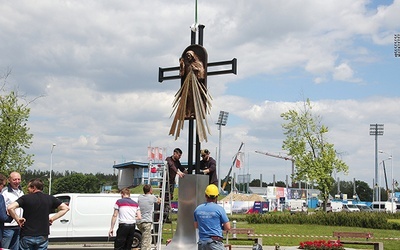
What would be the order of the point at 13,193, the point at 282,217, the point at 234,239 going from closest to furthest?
the point at 13,193 → the point at 234,239 → the point at 282,217

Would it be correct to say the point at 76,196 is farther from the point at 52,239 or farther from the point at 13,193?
the point at 13,193

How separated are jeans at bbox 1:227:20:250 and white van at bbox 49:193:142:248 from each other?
8969 millimetres

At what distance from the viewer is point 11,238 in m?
8.65

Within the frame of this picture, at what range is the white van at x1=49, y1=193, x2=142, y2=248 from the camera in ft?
58.3

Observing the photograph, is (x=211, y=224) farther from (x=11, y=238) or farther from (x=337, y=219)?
(x=337, y=219)

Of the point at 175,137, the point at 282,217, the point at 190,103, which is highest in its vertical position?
the point at 190,103

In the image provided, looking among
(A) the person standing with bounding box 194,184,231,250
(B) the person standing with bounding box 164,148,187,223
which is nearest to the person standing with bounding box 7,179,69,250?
(A) the person standing with bounding box 194,184,231,250

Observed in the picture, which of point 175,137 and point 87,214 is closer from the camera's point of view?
point 175,137

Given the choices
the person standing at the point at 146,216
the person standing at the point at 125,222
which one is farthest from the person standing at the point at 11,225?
the person standing at the point at 146,216

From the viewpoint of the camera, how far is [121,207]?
12.0 m

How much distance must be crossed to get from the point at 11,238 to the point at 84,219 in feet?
31.0

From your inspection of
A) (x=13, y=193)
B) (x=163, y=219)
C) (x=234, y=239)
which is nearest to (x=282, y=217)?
(x=234, y=239)

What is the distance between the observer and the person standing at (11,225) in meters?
8.59

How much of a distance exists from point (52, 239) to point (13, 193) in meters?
9.36
